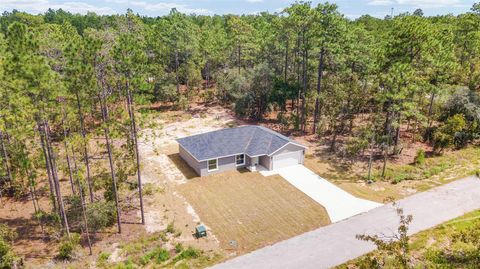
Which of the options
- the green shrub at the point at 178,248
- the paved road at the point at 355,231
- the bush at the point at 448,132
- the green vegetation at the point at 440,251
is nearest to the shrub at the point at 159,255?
the green shrub at the point at 178,248

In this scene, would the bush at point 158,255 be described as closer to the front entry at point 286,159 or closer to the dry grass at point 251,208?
the dry grass at point 251,208

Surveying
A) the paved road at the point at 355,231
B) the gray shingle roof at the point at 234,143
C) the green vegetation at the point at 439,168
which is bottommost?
the paved road at the point at 355,231

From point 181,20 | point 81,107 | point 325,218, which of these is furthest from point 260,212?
point 181,20

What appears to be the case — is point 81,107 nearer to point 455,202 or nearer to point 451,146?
point 455,202

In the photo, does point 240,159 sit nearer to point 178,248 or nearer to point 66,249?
point 178,248

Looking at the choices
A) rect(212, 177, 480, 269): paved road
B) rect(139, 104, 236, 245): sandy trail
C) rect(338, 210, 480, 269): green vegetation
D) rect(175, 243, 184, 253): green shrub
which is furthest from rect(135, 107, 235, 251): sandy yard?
rect(338, 210, 480, 269): green vegetation

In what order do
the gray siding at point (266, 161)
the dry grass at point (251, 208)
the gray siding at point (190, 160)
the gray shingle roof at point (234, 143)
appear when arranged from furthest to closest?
the gray siding at point (266, 161) → the gray shingle roof at point (234, 143) → the gray siding at point (190, 160) → the dry grass at point (251, 208)

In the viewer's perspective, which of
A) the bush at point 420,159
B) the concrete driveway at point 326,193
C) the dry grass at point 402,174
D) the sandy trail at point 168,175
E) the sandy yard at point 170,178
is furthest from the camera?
the bush at point 420,159
